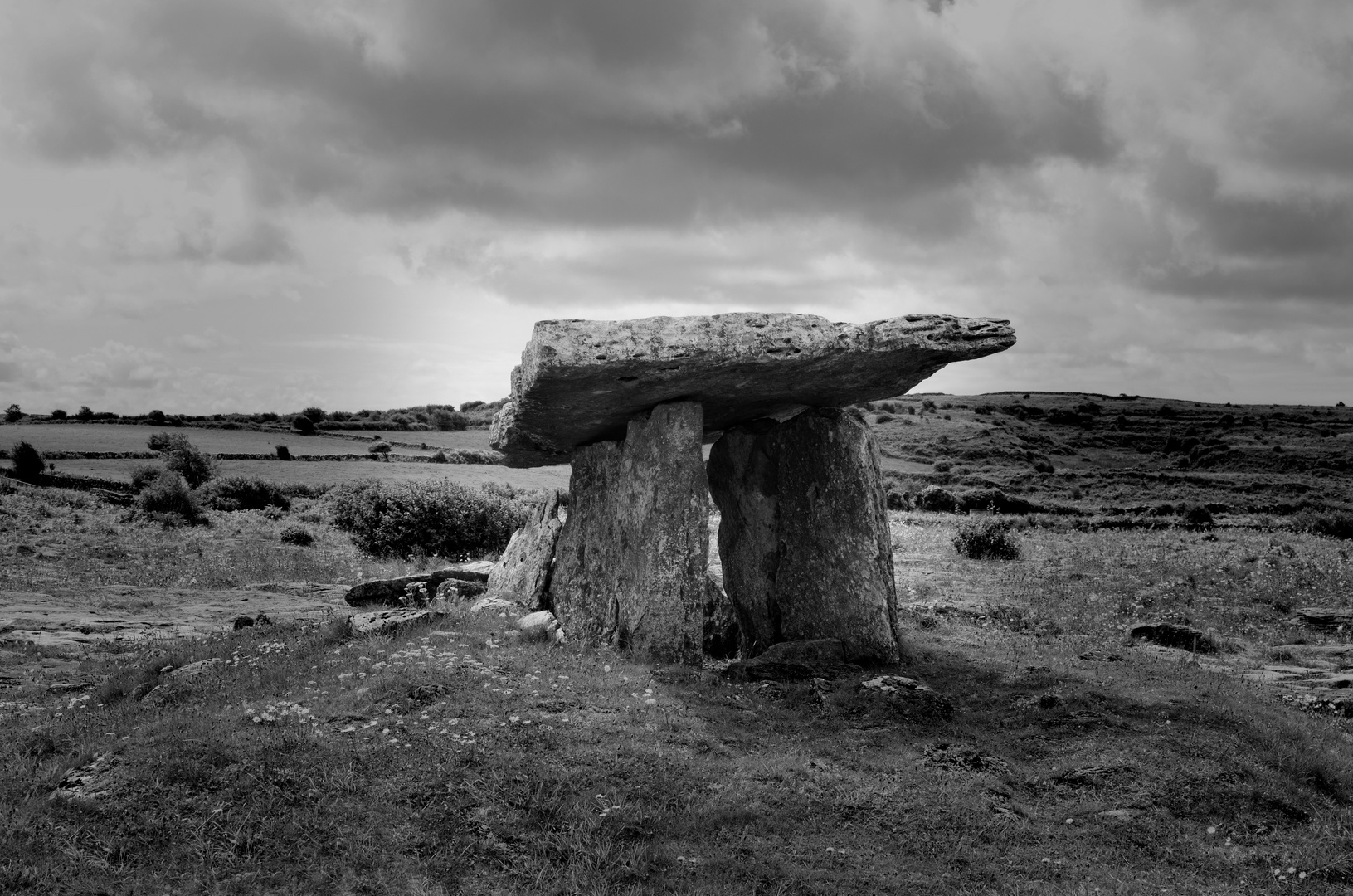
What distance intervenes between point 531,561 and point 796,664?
19.1 feet

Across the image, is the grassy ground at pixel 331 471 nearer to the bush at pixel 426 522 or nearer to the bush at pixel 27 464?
the bush at pixel 27 464

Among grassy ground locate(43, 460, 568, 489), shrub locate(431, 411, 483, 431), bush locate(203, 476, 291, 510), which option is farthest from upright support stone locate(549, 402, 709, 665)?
shrub locate(431, 411, 483, 431)

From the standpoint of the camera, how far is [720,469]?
1756 cm

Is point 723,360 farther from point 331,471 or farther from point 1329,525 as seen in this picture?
point 331,471

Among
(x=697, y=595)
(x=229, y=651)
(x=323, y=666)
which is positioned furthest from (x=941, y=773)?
(x=229, y=651)

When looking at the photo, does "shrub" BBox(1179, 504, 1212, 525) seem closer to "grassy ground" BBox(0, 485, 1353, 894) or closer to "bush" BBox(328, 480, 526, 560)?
"bush" BBox(328, 480, 526, 560)

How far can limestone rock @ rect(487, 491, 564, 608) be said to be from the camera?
17.3 m

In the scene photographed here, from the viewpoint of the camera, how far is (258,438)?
5528 cm

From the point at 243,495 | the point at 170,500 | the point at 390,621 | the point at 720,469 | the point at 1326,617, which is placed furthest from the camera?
the point at 243,495

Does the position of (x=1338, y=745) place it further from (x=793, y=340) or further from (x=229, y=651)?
(x=229, y=651)

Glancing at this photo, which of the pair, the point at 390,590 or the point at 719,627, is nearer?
the point at 719,627

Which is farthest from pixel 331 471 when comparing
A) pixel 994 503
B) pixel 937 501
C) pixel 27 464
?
pixel 994 503

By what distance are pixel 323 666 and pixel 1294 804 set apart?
10.7 m

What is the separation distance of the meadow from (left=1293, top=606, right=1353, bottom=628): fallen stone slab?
3.33 m
